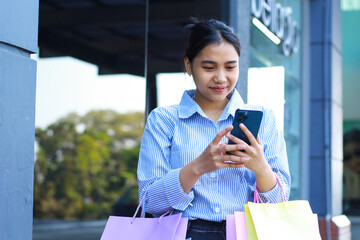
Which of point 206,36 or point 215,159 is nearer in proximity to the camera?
point 215,159

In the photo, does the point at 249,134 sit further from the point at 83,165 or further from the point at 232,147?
the point at 83,165

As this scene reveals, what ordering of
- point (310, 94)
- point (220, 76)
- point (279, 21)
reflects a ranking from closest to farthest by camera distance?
point (220, 76) → point (279, 21) → point (310, 94)

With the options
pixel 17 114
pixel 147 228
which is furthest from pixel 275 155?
pixel 17 114

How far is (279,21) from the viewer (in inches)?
253

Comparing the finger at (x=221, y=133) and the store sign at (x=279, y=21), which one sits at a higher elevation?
the store sign at (x=279, y=21)

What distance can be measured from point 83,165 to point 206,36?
1833 cm

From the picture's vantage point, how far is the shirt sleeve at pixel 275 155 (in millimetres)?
2178

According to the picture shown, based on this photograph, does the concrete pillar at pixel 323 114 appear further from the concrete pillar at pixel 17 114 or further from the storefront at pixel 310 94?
the concrete pillar at pixel 17 114

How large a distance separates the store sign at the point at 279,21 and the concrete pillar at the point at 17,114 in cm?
343

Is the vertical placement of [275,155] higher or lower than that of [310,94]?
lower

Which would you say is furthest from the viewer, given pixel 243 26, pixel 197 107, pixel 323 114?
pixel 323 114

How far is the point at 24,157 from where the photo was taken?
2.33 m

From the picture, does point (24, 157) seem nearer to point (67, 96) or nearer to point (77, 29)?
point (77, 29)

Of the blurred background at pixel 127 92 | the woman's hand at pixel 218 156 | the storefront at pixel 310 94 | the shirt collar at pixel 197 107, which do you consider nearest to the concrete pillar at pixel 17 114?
the blurred background at pixel 127 92
